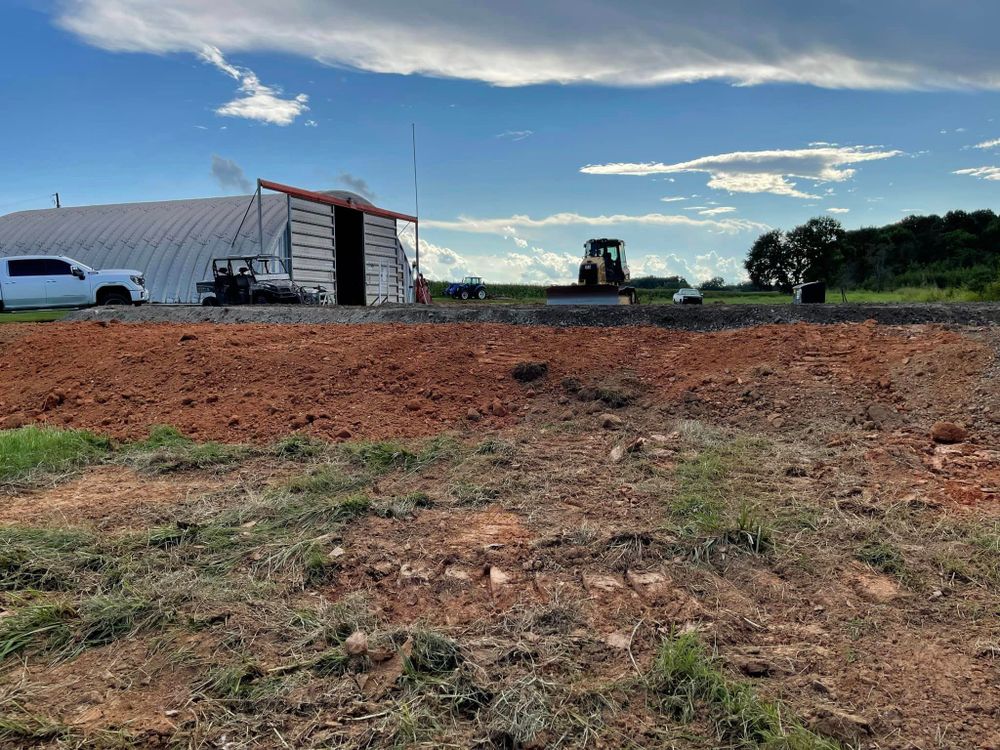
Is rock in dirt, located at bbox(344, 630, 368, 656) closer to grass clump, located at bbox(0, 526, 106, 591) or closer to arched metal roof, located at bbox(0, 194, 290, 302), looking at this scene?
grass clump, located at bbox(0, 526, 106, 591)

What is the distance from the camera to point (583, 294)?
18375mm

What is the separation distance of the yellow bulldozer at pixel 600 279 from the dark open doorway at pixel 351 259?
27.0 feet

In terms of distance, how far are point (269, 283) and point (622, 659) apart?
18692 mm

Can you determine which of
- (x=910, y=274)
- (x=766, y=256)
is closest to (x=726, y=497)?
(x=910, y=274)

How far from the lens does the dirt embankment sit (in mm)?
9984

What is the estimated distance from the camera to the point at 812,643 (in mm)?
2900

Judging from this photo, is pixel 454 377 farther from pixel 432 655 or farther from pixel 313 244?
pixel 313 244

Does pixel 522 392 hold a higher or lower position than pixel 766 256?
lower

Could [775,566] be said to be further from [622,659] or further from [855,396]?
[855,396]

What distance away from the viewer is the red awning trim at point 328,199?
19506mm

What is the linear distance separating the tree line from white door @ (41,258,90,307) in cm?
4931

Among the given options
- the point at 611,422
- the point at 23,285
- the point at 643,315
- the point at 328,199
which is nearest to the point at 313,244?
the point at 328,199

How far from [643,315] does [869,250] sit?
55595 mm

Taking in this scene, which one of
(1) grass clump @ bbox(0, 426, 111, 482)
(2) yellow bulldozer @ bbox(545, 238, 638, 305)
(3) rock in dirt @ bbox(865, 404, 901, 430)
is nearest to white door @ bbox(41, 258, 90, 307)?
(2) yellow bulldozer @ bbox(545, 238, 638, 305)
